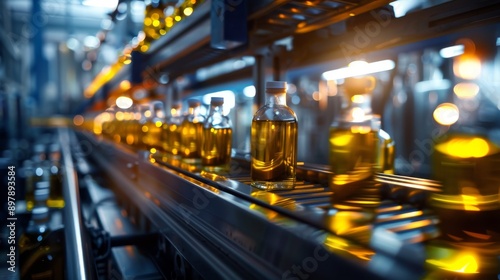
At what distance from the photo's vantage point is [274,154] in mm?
851

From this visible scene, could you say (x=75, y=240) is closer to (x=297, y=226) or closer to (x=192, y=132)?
(x=192, y=132)

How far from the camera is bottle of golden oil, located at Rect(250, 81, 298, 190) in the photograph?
0.84 m

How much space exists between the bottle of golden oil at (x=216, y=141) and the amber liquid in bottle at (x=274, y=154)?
0.94 feet

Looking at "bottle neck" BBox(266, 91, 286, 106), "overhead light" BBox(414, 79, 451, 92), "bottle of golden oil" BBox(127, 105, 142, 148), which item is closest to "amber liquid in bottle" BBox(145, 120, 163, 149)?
"bottle of golden oil" BBox(127, 105, 142, 148)

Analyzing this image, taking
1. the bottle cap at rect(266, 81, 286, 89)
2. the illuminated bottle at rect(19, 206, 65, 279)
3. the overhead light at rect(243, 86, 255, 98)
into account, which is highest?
the overhead light at rect(243, 86, 255, 98)

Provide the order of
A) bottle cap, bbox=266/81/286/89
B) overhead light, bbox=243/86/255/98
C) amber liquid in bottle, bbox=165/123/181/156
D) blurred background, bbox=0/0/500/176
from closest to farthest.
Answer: bottle cap, bbox=266/81/286/89, blurred background, bbox=0/0/500/176, amber liquid in bottle, bbox=165/123/181/156, overhead light, bbox=243/86/255/98

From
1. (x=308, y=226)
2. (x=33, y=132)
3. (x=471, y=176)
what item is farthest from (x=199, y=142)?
(x=33, y=132)

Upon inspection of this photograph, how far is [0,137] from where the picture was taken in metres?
4.69

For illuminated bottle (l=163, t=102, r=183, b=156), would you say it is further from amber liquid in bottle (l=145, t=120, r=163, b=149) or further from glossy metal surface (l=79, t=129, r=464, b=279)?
glossy metal surface (l=79, t=129, r=464, b=279)

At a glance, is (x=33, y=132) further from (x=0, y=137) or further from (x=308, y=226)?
(x=308, y=226)

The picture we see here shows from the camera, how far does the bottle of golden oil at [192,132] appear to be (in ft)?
4.52

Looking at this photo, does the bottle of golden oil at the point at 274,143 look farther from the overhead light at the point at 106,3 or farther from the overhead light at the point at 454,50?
the overhead light at the point at 106,3

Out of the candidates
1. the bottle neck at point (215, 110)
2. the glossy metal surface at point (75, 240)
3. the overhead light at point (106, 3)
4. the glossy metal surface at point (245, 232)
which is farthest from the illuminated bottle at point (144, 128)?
the glossy metal surface at point (245, 232)

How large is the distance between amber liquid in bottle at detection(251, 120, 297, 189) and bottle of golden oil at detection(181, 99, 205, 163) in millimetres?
514
